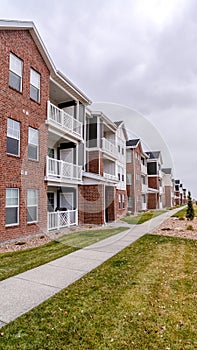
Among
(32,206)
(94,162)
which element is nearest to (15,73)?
(32,206)

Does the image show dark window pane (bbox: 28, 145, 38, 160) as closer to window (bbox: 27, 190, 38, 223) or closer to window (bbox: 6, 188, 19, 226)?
window (bbox: 27, 190, 38, 223)

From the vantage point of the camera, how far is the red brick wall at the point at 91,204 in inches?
636

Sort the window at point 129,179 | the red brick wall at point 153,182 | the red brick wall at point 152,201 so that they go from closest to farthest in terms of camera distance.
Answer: the window at point 129,179
the red brick wall at point 152,201
the red brick wall at point 153,182

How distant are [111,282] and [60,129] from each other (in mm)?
10551

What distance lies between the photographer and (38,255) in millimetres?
8016

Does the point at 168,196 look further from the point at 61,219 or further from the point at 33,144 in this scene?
the point at 33,144

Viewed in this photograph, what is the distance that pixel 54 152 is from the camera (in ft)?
55.4

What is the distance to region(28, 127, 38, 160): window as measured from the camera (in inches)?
466

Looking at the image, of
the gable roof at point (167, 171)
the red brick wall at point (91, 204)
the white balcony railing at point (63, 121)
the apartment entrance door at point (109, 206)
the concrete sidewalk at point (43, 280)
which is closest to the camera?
the concrete sidewalk at point (43, 280)

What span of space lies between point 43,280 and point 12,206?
567 cm

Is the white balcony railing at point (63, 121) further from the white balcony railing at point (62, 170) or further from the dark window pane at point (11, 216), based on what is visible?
the dark window pane at point (11, 216)

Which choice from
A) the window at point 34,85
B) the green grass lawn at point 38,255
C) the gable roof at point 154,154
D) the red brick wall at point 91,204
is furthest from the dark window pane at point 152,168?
the green grass lawn at point 38,255

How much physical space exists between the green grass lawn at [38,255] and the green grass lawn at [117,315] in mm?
1936

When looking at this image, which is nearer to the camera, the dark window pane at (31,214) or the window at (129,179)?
the dark window pane at (31,214)
